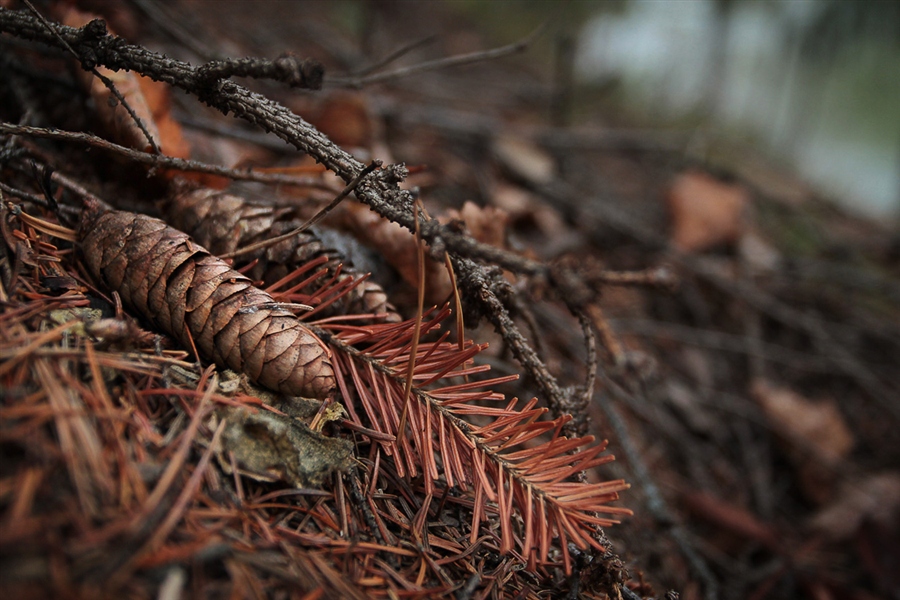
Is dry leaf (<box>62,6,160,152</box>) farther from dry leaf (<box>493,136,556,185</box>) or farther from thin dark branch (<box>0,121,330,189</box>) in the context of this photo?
dry leaf (<box>493,136,556,185</box>)

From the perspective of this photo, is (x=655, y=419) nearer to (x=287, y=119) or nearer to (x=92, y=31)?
(x=287, y=119)

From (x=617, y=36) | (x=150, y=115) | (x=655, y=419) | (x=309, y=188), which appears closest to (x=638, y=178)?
(x=655, y=419)

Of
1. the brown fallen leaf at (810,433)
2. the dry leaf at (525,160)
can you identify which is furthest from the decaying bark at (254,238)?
the brown fallen leaf at (810,433)

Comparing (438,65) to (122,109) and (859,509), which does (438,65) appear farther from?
(859,509)

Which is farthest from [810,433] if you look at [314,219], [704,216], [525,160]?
[314,219]

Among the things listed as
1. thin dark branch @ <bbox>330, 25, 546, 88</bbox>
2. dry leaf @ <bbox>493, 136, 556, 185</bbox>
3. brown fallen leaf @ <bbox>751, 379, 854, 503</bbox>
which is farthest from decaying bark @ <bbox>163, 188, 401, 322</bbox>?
brown fallen leaf @ <bbox>751, 379, 854, 503</bbox>

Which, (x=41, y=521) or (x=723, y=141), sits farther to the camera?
(x=723, y=141)

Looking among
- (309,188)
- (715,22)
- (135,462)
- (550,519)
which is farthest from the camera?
(715,22)
